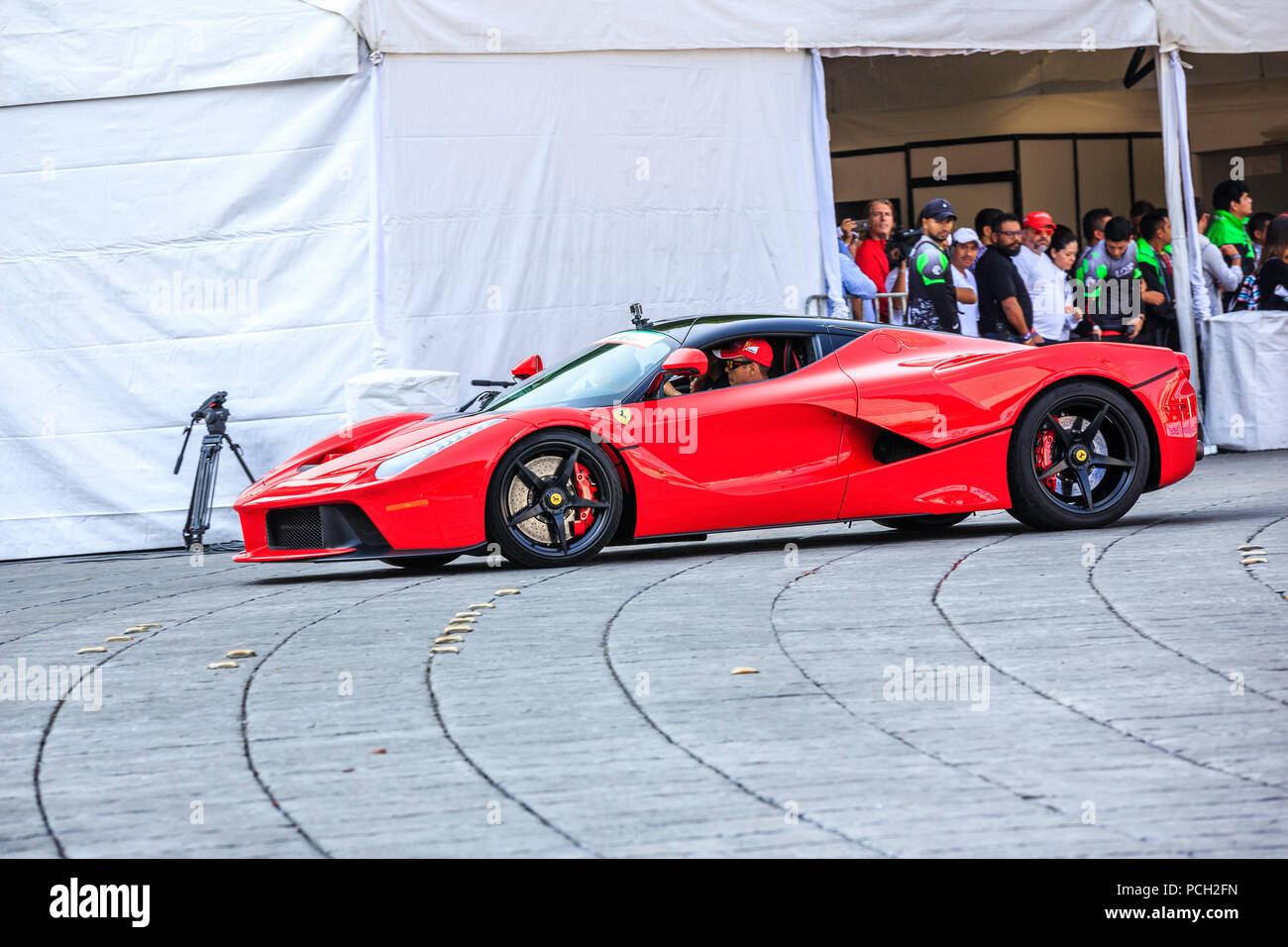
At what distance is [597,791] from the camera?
11.6ft

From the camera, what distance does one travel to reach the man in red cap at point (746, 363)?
7.79 m

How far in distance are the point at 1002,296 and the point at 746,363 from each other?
4.77 meters

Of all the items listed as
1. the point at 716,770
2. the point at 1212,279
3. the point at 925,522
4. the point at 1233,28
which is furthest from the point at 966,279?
the point at 716,770

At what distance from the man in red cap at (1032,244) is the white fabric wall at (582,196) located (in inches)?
73.7

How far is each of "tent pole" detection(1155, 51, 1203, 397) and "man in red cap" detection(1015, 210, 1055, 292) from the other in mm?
988

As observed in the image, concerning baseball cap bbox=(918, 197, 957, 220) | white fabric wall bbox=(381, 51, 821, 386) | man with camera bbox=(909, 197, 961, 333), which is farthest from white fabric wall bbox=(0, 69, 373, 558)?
baseball cap bbox=(918, 197, 957, 220)

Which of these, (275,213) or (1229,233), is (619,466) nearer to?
(275,213)

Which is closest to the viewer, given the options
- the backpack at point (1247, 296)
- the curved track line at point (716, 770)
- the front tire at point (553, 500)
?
the curved track line at point (716, 770)

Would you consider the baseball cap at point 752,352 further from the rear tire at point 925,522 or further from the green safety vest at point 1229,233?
the green safety vest at point 1229,233

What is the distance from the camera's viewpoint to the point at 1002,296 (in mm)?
12016

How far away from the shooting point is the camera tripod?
34.1ft

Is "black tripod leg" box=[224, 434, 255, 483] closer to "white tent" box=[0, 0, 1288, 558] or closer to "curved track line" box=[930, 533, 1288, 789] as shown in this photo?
"white tent" box=[0, 0, 1288, 558]

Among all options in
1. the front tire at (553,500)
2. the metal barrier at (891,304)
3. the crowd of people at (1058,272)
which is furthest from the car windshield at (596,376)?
the crowd of people at (1058,272)
